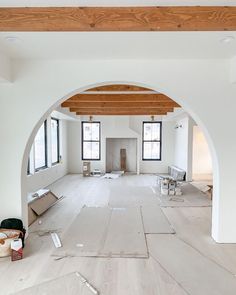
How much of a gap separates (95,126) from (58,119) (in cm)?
206

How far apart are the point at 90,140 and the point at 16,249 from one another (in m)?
8.50

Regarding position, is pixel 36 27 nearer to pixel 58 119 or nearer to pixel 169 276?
pixel 169 276

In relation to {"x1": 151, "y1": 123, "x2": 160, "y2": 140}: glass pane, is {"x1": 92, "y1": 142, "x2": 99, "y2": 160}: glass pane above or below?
below

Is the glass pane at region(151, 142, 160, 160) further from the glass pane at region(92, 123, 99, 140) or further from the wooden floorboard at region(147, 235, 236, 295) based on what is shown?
the wooden floorboard at region(147, 235, 236, 295)

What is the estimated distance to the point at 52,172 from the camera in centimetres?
884

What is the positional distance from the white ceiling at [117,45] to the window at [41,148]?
14.6 ft

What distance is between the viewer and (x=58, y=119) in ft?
32.8

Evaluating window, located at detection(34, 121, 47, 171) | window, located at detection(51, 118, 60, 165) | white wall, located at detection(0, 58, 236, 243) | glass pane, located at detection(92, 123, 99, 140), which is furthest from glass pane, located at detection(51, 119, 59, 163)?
white wall, located at detection(0, 58, 236, 243)

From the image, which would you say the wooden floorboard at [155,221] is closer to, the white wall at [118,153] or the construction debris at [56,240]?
the construction debris at [56,240]

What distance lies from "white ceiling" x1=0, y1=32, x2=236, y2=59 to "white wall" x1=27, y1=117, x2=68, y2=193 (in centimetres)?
413

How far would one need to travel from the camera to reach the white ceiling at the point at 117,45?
2.77 meters

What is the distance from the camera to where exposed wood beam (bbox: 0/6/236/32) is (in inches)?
89.5
